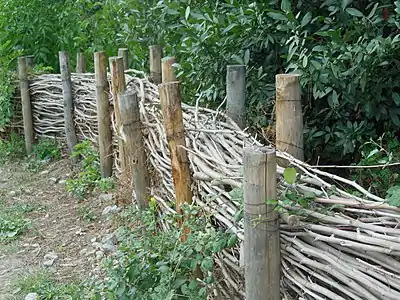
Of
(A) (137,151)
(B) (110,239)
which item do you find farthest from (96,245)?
(A) (137,151)

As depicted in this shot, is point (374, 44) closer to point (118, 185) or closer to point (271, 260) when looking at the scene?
point (271, 260)

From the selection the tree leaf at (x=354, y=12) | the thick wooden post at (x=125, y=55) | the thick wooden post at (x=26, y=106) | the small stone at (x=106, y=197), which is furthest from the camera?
the thick wooden post at (x=26, y=106)

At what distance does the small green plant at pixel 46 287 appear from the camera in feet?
10.5

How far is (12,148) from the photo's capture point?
6352 millimetres

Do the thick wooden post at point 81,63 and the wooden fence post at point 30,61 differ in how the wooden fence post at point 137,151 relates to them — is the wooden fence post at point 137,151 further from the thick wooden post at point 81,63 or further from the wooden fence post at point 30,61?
the wooden fence post at point 30,61

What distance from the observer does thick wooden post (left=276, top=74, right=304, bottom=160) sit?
2273mm

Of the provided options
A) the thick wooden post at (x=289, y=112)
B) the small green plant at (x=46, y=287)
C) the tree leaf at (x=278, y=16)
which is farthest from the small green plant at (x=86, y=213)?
the thick wooden post at (x=289, y=112)

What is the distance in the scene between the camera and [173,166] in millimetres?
2975

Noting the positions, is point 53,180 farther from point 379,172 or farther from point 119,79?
point 379,172

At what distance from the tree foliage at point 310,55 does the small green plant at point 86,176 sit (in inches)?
44.3

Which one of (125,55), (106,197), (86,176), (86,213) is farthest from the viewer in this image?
(125,55)

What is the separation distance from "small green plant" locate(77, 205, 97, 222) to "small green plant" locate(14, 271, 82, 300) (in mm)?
881

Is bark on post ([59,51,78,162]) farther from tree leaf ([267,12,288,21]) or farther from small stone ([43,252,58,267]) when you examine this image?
tree leaf ([267,12,288,21])

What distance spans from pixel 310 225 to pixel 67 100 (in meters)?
4.26
